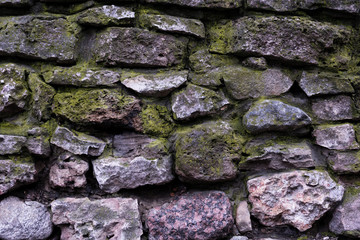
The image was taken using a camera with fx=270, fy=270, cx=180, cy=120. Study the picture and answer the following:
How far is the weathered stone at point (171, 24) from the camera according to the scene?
1.25m

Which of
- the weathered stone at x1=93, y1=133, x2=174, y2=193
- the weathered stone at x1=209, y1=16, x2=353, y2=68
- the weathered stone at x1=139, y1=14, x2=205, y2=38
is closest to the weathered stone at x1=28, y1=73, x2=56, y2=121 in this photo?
the weathered stone at x1=93, y1=133, x2=174, y2=193

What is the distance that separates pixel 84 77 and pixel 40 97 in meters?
0.21

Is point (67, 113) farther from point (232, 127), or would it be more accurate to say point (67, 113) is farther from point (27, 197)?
point (232, 127)

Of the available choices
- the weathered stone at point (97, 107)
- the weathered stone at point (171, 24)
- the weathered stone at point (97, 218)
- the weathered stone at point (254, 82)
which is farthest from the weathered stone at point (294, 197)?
the weathered stone at point (171, 24)

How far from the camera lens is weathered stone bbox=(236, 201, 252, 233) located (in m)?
1.18

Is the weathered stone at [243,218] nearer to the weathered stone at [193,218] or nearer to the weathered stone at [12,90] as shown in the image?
the weathered stone at [193,218]

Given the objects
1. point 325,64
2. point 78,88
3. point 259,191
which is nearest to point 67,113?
point 78,88

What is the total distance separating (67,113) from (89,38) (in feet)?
1.23

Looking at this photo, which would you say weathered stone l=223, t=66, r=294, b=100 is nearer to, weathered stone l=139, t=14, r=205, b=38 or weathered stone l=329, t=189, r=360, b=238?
weathered stone l=139, t=14, r=205, b=38

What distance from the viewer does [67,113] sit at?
1.20 metres

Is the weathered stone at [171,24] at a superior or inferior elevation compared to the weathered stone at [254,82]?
superior

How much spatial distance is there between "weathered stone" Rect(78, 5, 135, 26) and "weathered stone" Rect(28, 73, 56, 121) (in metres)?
0.34

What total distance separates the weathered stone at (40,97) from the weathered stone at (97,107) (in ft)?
0.11

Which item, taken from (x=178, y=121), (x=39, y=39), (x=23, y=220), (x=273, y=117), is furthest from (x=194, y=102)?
(x=23, y=220)
